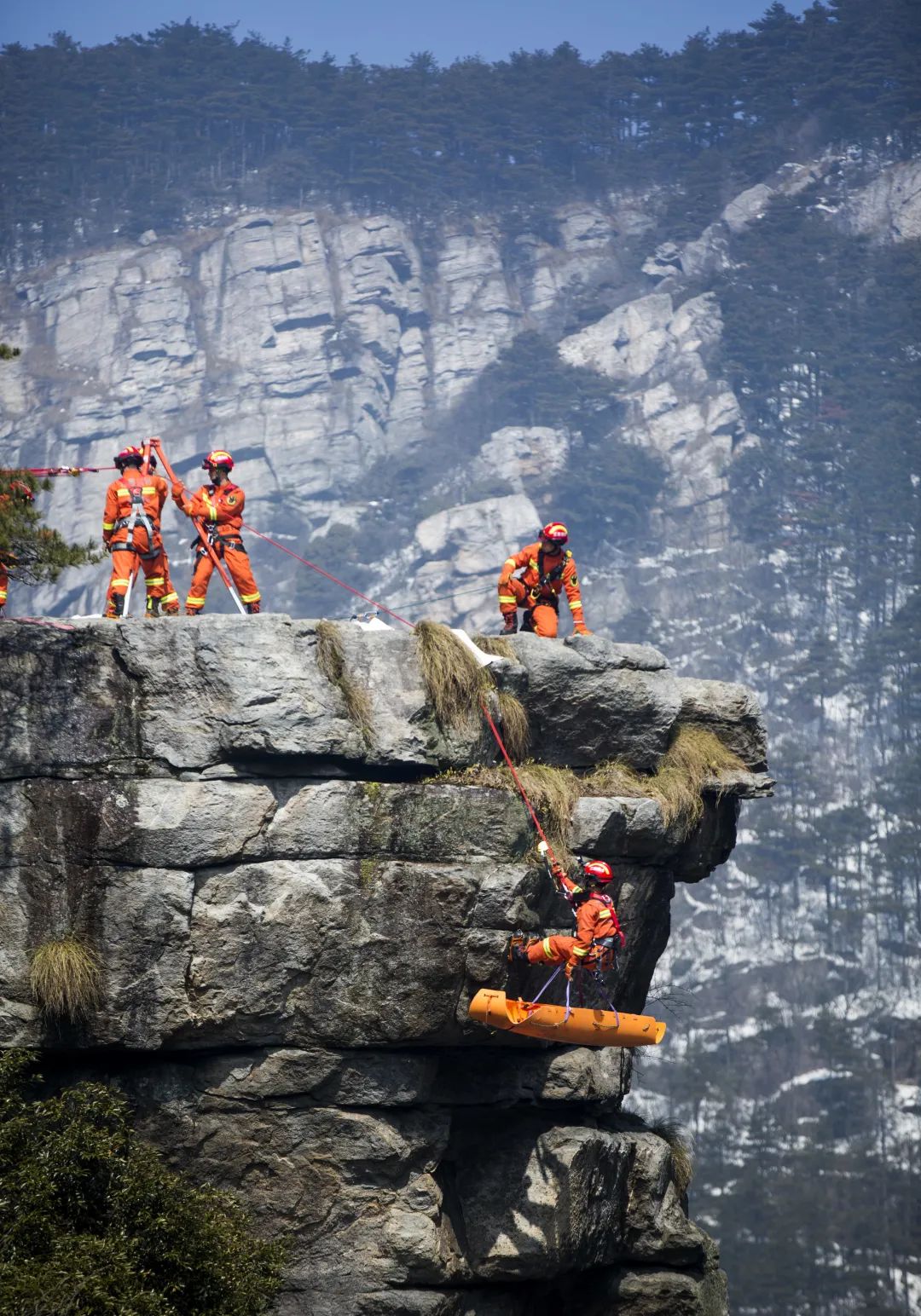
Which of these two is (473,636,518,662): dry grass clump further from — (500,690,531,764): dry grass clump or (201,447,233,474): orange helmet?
(201,447,233,474): orange helmet

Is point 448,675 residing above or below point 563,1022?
above

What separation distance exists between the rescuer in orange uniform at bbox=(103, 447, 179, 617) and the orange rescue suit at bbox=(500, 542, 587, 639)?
5225 millimetres

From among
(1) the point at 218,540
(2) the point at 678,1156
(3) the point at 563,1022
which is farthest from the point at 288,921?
(2) the point at 678,1156

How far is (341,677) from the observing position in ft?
76.9

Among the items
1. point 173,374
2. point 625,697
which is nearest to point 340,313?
point 173,374

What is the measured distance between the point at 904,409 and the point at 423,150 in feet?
→ 181

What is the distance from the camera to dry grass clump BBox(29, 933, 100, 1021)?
70.7 ft

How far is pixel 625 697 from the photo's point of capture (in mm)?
25734

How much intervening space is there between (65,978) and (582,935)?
6.40 m

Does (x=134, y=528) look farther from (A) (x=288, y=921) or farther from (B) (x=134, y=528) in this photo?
(A) (x=288, y=921)

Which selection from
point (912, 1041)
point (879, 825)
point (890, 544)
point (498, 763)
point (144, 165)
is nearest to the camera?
point (498, 763)

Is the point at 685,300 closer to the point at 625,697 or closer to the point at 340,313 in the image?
the point at 340,313

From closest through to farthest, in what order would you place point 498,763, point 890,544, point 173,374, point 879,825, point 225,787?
point 225,787 → point 498,763 → point 879,825 → point 890,544 → point 173,374

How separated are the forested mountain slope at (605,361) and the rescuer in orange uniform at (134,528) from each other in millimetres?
86854
